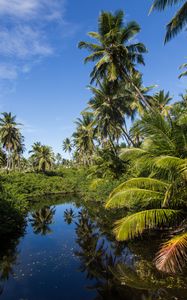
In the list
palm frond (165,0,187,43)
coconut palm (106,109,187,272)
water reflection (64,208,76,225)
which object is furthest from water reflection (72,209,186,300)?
palm frond (165,0,187,43)

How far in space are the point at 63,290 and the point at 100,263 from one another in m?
2.32

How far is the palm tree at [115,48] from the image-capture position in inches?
762

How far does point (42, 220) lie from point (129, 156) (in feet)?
41.1

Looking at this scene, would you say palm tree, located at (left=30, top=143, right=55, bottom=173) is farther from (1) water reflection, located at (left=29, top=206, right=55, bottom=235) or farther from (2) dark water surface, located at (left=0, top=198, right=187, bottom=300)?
(2) dark water surface, located at (left=0, top=198, right=187, bottom=300)

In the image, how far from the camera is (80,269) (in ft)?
32.7

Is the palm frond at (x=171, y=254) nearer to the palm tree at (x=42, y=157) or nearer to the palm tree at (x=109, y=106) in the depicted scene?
the palm tree at (x=109, y=106)

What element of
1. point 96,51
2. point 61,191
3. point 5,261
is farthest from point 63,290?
point 61,191

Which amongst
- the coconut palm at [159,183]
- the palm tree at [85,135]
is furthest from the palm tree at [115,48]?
the palm tree at [85,135]

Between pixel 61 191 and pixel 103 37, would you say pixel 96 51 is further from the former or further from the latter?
pixel 61 191

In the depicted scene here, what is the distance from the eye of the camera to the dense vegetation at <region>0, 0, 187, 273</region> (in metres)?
8.45

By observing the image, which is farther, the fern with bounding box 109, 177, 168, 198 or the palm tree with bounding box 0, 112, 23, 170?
the palm tree with bounding box 0, 112, 23, 170

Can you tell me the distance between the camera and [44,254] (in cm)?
1228

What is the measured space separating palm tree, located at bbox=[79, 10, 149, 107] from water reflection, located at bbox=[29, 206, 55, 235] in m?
11.5

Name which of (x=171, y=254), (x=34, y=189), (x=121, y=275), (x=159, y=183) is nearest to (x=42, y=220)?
(x=121, y=275)
